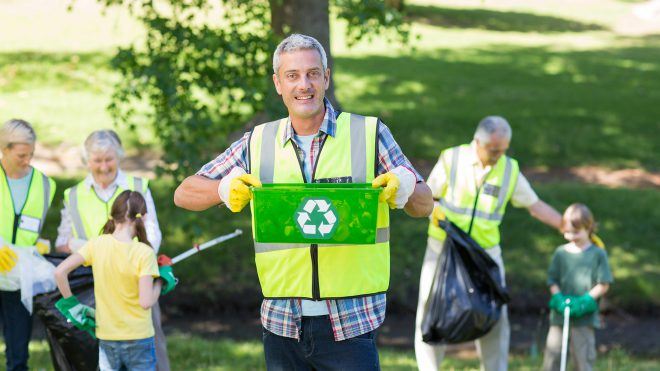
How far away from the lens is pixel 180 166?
8555 millimetres

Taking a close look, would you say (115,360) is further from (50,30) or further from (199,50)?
(50,30)

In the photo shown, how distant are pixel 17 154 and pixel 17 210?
0.33 meters

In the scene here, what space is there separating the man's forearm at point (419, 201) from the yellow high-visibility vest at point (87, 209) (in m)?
2.28

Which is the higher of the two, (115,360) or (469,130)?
(469,130)

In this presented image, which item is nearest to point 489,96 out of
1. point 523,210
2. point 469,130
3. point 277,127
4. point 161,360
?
point 469,130

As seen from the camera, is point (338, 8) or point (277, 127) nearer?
point (277, 127)

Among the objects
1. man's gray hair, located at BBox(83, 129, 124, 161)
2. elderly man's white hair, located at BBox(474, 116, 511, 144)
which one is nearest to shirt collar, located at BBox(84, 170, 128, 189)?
man's gray hair, located at BBox(83, 129, 124, 161)

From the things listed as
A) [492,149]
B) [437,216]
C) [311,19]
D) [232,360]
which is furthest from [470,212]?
[311,19]

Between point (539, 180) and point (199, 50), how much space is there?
6.26m

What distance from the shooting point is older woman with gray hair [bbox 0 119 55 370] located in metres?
5.38

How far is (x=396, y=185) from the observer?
3.21 metres

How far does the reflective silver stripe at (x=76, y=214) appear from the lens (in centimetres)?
528

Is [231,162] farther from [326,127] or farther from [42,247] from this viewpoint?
[42,247]

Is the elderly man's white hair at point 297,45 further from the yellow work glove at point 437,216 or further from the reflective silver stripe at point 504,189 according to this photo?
the reflective silver stripe at point 504,189
